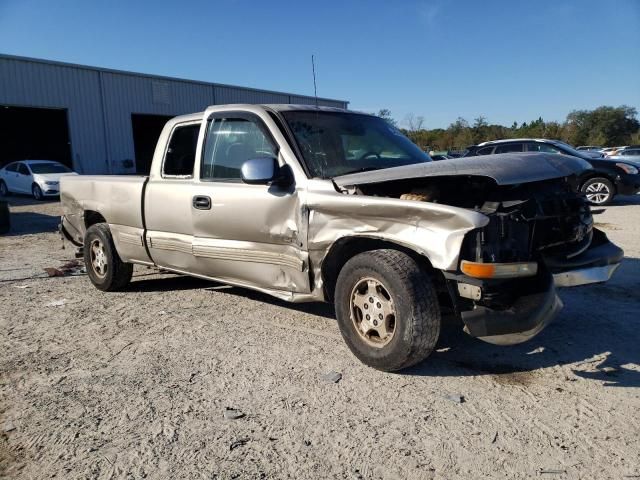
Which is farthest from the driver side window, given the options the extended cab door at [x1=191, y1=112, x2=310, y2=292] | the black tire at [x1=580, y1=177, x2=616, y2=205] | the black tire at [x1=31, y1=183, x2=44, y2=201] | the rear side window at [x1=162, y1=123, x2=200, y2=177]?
the black tire at [x1=31, y1=183, x2=44, y2=201]

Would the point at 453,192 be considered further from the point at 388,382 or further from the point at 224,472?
the point at 224,472

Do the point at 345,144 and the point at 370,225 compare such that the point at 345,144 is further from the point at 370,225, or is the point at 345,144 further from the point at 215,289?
the point at 215,289

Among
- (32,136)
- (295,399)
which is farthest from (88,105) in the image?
(295,399)

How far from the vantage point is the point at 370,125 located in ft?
15.9

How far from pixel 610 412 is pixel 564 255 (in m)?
1.06

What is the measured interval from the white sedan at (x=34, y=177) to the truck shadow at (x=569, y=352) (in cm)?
1792

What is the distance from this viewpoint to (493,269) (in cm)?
299

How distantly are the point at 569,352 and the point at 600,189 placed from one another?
10.5 m

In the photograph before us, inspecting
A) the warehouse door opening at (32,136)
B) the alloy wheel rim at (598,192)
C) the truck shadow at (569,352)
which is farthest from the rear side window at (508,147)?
the warehouse door opening at (32,136)

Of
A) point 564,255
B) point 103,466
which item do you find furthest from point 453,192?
point 103,466

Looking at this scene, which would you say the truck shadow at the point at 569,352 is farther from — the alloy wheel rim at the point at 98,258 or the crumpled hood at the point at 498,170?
the alloy wheel rim at the point at 98,258

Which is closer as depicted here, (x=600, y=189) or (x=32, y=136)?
(x=600, y=189)

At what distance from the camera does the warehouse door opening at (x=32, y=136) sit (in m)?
28.7

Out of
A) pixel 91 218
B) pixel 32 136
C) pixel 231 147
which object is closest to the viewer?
pixel 231 147
